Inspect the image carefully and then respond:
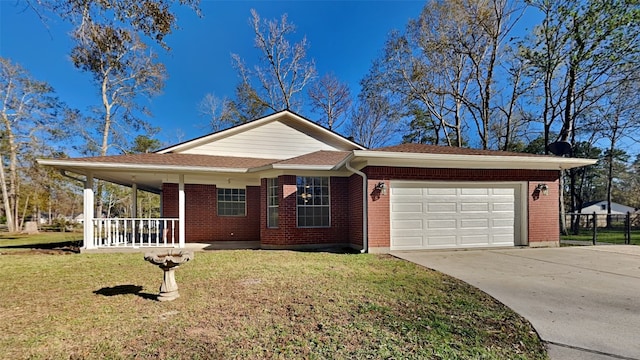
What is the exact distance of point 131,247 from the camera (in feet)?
32.5

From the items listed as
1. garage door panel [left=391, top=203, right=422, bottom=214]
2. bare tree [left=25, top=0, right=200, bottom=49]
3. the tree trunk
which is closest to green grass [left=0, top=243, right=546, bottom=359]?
garage door panel [left=391, top=203, right=422, bottom=214]

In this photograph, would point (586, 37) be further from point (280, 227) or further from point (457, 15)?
point (280, 227)

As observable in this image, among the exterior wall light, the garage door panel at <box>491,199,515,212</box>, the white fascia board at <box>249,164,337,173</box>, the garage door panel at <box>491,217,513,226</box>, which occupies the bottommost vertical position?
the garage door panel at <box>491,217,513,226</box>

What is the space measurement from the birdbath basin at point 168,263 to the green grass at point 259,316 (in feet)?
0.62

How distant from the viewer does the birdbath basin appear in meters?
4.81

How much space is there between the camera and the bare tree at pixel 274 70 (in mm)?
24125

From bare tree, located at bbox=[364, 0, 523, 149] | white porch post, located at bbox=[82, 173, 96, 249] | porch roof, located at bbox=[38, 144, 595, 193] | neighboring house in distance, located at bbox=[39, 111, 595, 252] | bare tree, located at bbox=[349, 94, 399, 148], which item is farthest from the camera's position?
bare tree, located at bbox=[349, 94, 399, 148]

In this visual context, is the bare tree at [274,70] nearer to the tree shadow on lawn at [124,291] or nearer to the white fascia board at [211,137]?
the white fascia board at [211,137]

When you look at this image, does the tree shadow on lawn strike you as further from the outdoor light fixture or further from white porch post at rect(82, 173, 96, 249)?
the outdoor light fixture

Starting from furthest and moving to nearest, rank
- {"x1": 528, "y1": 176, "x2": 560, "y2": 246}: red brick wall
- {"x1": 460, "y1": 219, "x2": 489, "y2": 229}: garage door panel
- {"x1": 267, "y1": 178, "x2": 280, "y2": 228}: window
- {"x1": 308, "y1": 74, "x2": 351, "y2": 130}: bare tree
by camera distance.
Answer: {"x1": 308, "y1": 74, "x2": 351, "y2": 130}: bare tree, {"x1": 267, "y1": 178, "x2": 280, "y2": 228}: window, {"x1": 528, "y1": 176, "x2": 560, "y2": 246}: red brick wall, {"x1": 460, "y1": 219, "x2": 489, "y2": 229}: garage door panel

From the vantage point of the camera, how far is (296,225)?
397 inches

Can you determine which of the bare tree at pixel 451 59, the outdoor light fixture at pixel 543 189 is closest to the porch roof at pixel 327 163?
the outdoor light fixture at pixel 543 189

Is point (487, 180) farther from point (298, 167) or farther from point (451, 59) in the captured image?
point (451, 59)

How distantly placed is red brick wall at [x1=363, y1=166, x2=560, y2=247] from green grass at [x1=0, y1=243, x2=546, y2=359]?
2220 mm
